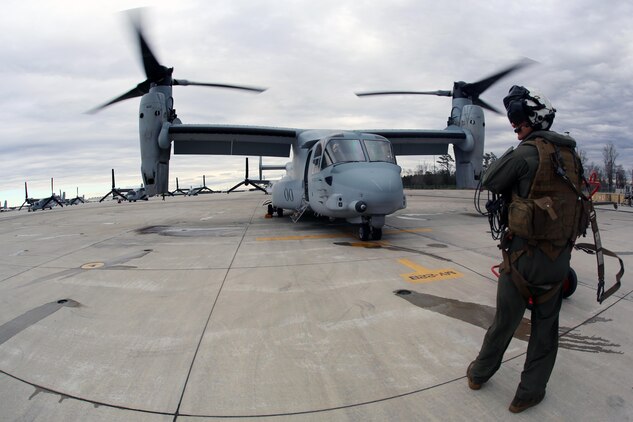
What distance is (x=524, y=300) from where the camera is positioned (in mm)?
2223

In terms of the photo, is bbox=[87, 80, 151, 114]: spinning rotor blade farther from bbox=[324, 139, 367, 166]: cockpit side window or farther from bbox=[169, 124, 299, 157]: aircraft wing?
bbox=[324, 139, 367, 166]: cockpit side window

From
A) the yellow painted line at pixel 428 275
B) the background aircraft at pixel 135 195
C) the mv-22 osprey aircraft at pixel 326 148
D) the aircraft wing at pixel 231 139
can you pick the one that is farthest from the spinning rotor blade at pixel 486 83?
the background aircraft at pixel 135 195

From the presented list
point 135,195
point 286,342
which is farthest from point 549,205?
point 135,195

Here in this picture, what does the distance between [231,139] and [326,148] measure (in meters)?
7.12

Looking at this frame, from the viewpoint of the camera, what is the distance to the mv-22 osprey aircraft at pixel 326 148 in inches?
298

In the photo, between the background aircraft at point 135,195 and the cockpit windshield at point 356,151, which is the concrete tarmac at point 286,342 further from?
→ the background aircraft at point 135,195

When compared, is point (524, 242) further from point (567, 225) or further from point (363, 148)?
point (363, 148)

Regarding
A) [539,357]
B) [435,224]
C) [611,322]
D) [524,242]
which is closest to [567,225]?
[524,242]

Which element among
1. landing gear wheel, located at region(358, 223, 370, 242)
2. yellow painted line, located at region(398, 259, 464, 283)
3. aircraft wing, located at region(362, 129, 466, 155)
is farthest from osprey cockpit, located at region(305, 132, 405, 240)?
aircraft wing, located at region(362, 129, 466, 155)

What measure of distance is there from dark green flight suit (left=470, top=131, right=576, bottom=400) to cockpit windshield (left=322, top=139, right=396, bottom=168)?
5.96m

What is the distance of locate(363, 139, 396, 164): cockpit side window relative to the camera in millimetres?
8273

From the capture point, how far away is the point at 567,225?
2.14m

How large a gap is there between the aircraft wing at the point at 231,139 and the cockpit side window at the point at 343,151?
16.8 ft

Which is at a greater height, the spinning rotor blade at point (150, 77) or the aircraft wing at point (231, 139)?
the spinning rotor blade at point (150, 77)
